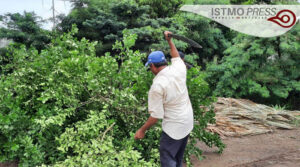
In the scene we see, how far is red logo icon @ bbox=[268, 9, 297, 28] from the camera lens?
30.3ft

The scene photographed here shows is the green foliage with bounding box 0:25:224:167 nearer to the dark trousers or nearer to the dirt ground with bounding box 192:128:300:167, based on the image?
the dark trousers

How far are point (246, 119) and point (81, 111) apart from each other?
15.9 feet

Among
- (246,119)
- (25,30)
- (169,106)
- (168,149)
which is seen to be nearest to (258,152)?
(246,119)

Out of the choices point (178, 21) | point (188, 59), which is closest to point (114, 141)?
point (188, 59)

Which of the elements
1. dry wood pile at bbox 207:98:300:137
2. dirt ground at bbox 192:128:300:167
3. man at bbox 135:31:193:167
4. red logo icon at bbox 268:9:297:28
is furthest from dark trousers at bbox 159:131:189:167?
red logo icon at bbox 268:9:297:28

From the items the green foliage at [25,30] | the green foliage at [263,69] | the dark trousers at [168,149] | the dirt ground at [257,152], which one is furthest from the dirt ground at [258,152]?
the green foliage at [25,30]

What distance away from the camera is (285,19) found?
9391 mm

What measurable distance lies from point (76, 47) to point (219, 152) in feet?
10.8

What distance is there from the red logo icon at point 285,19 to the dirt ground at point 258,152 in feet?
12.5

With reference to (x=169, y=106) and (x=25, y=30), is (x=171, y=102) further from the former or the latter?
(x=25, y=30)

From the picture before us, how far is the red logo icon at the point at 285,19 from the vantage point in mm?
9234

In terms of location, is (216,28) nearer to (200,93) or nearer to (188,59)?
(188,59)

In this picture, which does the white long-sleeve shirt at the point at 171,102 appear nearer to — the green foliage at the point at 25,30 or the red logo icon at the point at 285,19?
the red logo icon at the point at 285,19

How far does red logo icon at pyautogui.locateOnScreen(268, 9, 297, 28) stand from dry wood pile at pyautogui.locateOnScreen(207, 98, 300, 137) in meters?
2.89
